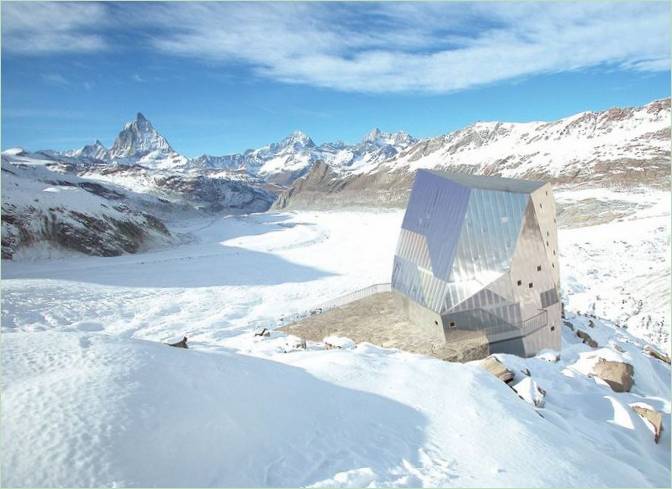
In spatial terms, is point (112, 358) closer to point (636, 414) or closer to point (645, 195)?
point (636, 414)

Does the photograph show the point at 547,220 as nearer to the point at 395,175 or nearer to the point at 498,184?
the point at 498,184

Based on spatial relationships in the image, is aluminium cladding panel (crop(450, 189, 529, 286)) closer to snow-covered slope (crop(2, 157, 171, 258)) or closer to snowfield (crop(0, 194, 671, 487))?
snowfield (crop(0, 194, 671, 487))

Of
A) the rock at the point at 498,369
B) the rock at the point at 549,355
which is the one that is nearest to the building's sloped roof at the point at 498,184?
the rock at the point at 549,355

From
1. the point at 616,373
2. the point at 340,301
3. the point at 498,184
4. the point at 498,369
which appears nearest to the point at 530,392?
the point at 498,369

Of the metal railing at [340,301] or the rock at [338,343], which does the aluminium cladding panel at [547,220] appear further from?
the metal railing at [340,301]

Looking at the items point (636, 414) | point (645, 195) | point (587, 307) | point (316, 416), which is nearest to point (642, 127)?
point (645, 195)

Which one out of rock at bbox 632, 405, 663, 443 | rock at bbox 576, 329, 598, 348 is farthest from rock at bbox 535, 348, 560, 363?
rock at bbox 632, 405, 663, 443
